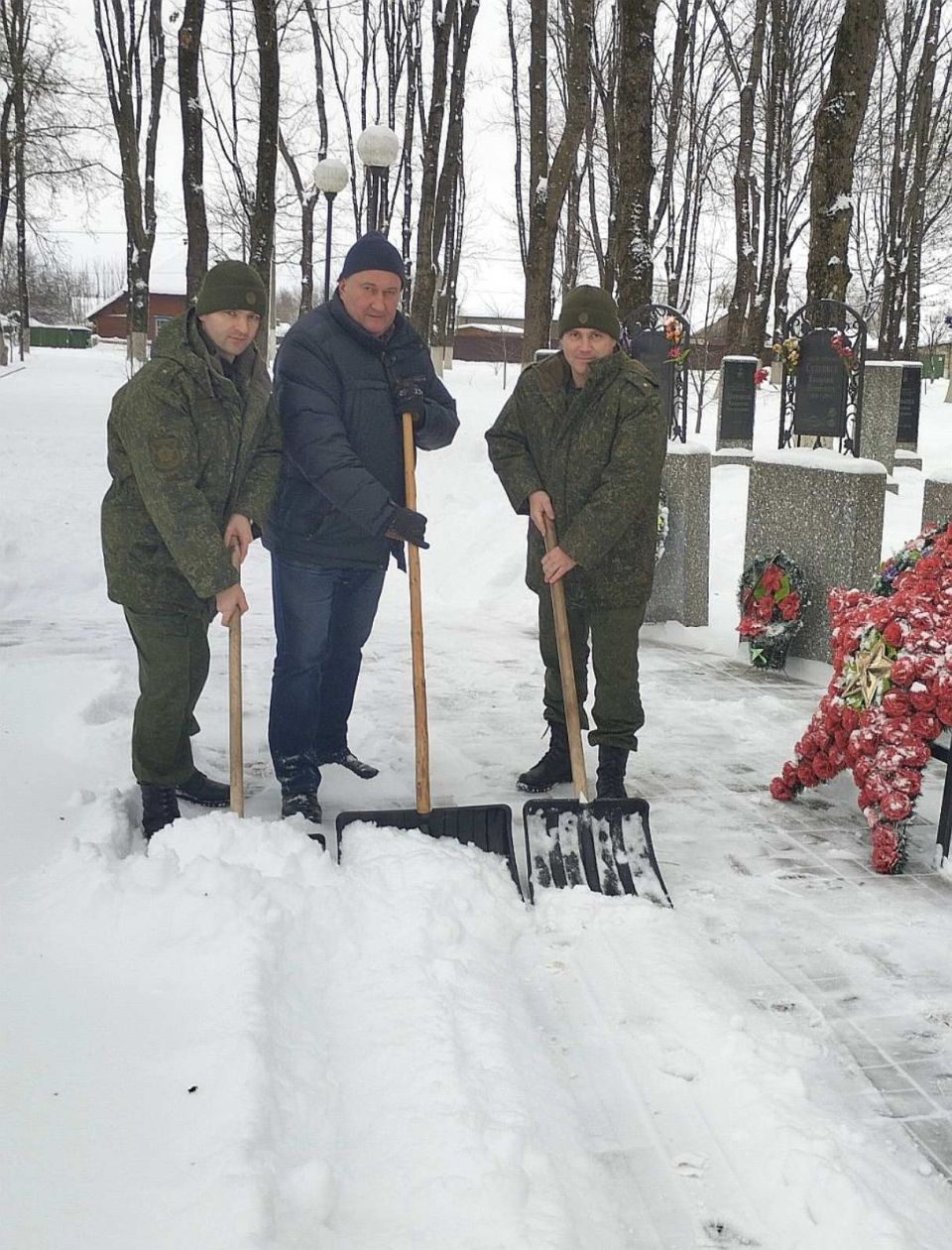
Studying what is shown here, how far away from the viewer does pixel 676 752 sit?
491 cm

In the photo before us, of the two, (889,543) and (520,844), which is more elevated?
(889,543)

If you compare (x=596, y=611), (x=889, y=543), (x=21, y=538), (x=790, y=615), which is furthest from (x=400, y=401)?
(x=889, y=543)

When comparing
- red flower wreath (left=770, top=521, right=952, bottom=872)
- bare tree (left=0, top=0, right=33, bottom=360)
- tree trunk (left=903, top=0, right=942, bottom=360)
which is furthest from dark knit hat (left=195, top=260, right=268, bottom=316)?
tree trunk (left=903, top=0, right=942, bottom=360)

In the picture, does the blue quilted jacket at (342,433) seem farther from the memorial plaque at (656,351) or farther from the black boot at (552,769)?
the memorial plaque at (656,351)

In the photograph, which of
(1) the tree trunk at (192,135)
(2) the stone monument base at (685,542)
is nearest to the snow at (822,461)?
(2) the stone monument base at (685,542)

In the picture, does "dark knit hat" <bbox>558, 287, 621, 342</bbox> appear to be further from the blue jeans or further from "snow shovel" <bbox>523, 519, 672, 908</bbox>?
"snow shovel" <bbox>523, 519, 672, 908</bbox>

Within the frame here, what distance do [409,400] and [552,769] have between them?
5.11 feet

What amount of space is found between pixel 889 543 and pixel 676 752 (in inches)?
222

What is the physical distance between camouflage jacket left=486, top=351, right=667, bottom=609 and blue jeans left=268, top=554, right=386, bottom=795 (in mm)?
706

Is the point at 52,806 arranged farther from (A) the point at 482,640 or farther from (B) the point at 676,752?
(A) the point at 482,640

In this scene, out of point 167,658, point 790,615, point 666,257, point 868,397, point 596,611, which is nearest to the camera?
point 167,658

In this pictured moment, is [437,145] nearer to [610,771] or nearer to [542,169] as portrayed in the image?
[542,169]

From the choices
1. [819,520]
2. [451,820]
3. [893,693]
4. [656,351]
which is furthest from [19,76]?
[893,693]

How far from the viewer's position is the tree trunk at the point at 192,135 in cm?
1185
